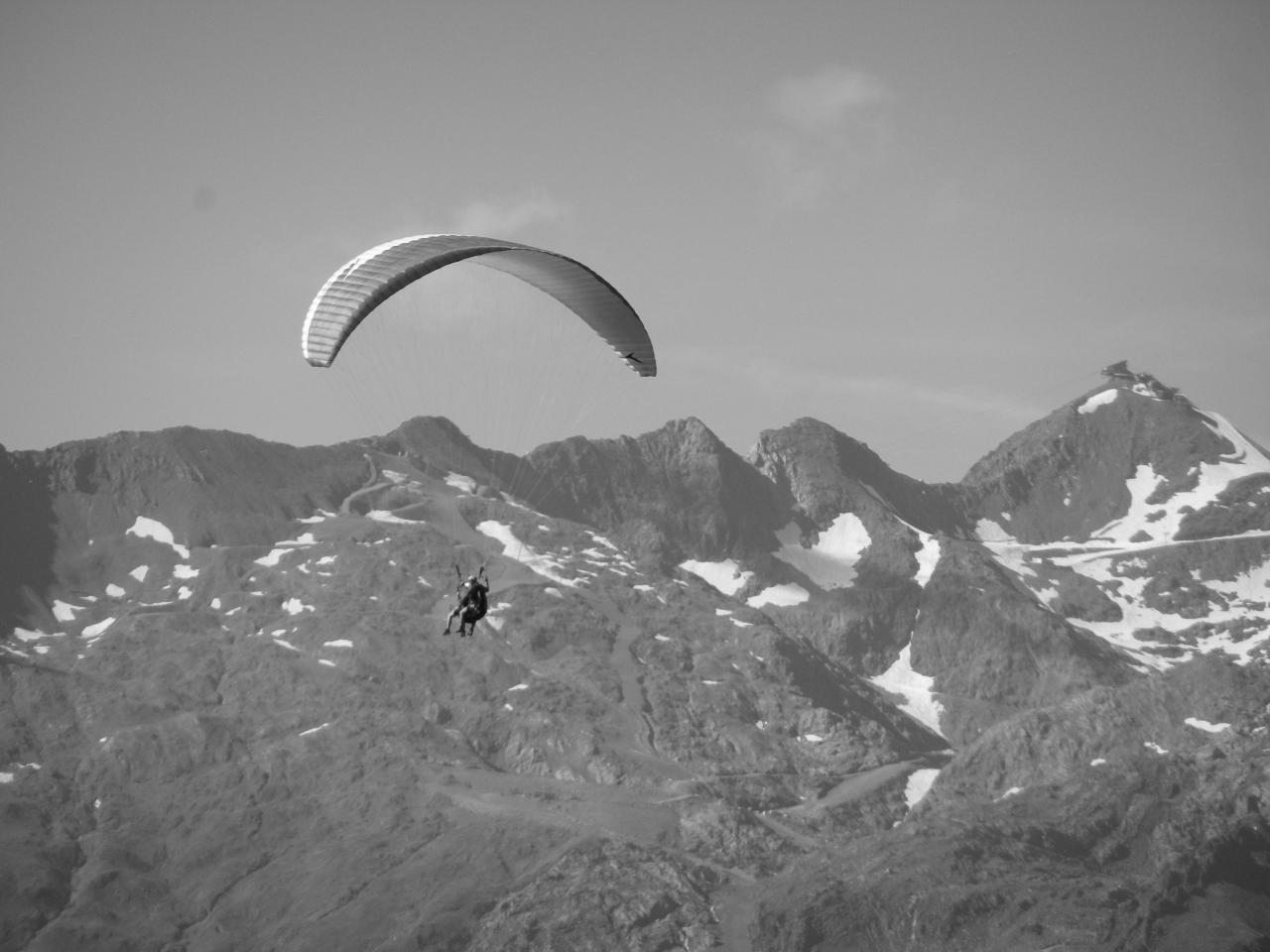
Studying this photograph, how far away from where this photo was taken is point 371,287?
83250 mm

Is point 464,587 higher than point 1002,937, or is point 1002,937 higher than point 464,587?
point 464,587

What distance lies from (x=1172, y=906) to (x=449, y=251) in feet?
461

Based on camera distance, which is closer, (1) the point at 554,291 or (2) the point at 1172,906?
(1) the point at 554,291

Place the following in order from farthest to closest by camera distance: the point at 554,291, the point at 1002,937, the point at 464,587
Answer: the point at 1002,937
the point at 554,291
the point at 464,587

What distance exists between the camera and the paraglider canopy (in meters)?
82.9

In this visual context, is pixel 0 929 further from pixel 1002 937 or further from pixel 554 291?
pixel 554 291

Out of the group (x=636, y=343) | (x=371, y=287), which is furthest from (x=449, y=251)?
(x=636, y=343)

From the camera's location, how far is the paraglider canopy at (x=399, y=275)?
3265 inches

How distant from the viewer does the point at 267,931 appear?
7677 inches

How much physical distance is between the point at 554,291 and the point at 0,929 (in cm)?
13858

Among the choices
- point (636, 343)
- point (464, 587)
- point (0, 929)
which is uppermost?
point (636, 343)

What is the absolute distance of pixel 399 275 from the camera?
83.4m

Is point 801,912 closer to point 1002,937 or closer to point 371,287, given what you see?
point 1002,937

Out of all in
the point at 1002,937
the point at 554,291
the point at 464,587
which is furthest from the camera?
the point at 1002,937
